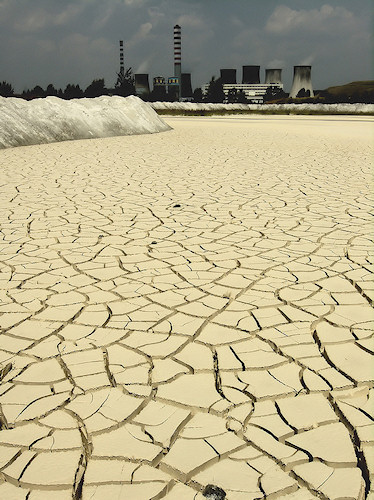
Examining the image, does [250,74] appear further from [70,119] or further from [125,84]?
[70,119]

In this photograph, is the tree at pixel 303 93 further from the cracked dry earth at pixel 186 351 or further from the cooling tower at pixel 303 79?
the cracked dry earth at pixel 186 351

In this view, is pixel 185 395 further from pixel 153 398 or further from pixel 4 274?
pixel 4 274

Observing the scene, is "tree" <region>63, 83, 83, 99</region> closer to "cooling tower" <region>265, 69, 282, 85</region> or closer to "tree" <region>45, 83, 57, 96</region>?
"tree" <region>45, 83, 57, 96</region>

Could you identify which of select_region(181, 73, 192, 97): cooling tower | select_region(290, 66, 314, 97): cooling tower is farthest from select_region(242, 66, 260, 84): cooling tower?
select_region(290, 66, 314, 97): cooling tower

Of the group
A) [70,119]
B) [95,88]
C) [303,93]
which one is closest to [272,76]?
[303,93]

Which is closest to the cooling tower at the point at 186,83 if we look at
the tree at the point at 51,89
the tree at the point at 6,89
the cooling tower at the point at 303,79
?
the cooling tower at the point at 303,79
